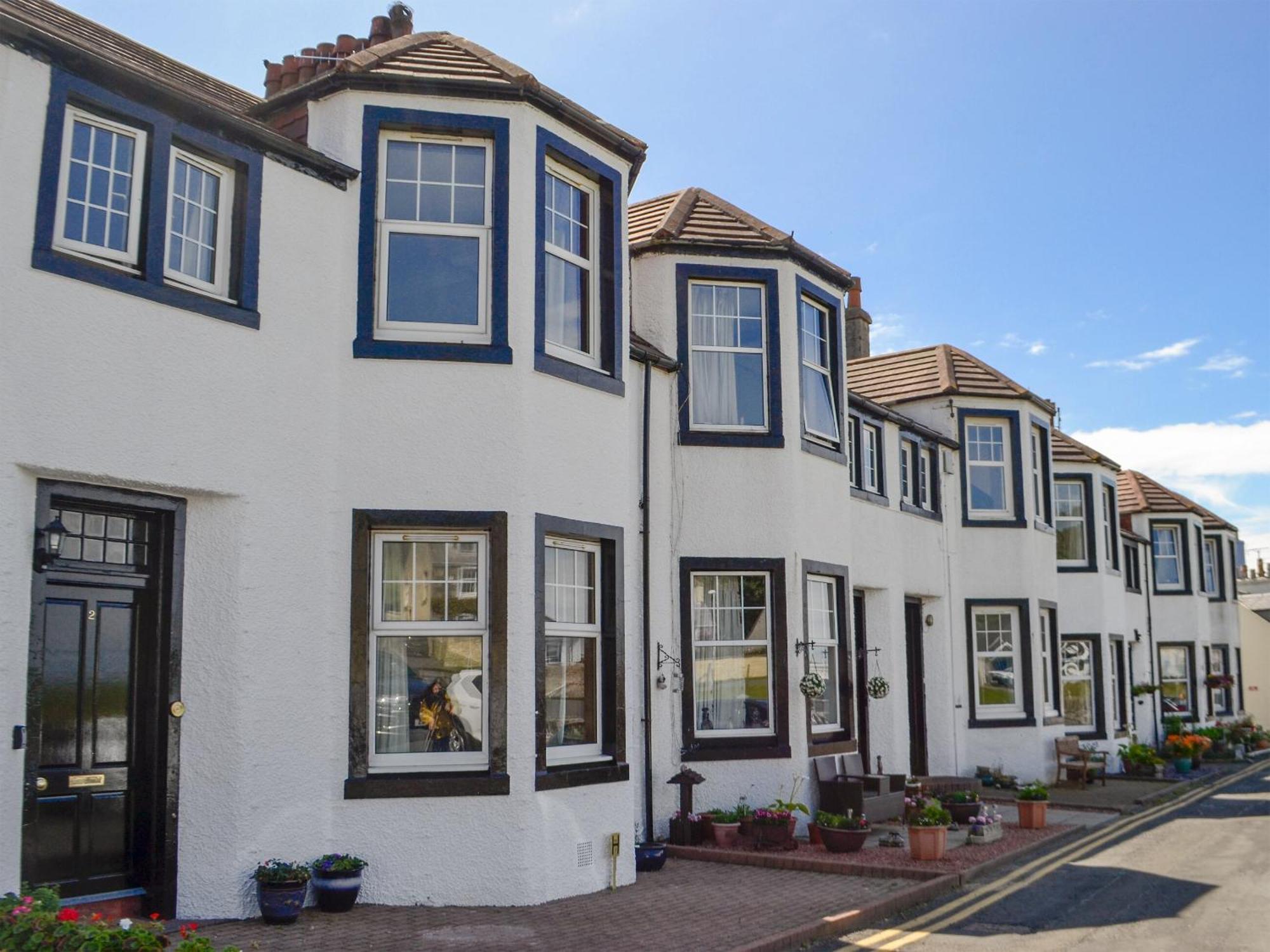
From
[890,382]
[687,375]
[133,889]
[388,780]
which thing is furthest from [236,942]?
[890,382]

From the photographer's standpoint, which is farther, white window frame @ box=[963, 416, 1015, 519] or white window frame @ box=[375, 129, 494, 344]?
white window frame @ box=[963, 416, 1015, 519]

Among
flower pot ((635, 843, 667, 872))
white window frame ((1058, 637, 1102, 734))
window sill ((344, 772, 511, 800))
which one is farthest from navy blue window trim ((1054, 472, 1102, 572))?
window sill ((344, 772, 511, 800))

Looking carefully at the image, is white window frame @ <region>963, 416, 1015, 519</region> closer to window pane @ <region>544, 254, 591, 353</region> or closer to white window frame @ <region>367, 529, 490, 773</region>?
window pane @ <region>544, 254, 591, 353</region>

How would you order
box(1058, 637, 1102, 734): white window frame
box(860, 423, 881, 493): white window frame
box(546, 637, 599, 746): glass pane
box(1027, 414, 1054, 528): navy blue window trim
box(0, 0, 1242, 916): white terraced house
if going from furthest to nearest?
1. box(1058, 637, 1102, 734): white window frame
2. box(1027, 414, 1054, 528): navy blue window trim
3. box(860, 423, 881, 493): white window frame
4. box(546, 637, 599, 746): glass pane
5. box(0, 0, 1242, 916): white terraced house

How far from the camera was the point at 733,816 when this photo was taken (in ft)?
44.2

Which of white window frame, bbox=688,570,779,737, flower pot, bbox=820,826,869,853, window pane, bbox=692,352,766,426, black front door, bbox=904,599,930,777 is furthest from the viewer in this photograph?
black front door, bbox=904,599,930,777

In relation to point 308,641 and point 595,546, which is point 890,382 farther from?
point 308,641

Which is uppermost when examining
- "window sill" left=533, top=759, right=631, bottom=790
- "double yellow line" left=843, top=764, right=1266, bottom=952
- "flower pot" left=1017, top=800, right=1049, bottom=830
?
"window sill" left=533, top=759, right=631, bottom=790

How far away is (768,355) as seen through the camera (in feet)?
48.6

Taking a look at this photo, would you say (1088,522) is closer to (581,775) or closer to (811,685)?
(811,685)

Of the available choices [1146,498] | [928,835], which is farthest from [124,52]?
[1146,498]

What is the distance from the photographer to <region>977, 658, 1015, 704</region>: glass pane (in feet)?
70.5

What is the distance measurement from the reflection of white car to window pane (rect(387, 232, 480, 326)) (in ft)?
10.2

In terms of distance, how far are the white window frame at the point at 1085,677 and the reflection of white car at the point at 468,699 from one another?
16634 mm
